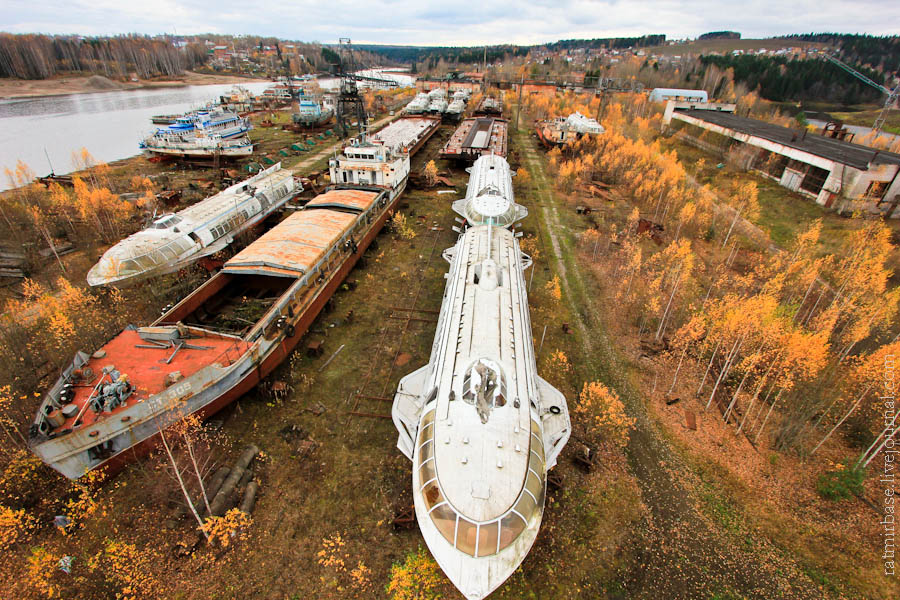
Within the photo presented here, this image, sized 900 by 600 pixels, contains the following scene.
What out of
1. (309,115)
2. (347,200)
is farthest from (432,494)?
(309,115)

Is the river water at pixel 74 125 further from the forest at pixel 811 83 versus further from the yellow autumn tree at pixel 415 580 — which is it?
the forest at pixel 811 83

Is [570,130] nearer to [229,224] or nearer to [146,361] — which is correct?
[229,224]

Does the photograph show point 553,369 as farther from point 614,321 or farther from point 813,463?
point 813,463

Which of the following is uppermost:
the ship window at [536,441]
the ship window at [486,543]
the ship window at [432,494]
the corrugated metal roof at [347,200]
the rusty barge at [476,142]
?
the rusty barge at [476,142]

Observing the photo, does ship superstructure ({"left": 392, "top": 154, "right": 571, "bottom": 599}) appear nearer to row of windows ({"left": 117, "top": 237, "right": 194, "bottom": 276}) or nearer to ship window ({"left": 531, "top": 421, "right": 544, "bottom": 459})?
ship window ({"left": 531, "top": 421, "right": 544, "bottom": 459})

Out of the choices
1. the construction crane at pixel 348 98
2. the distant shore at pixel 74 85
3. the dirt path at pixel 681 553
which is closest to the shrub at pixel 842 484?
the dirt path at pixel 681 553

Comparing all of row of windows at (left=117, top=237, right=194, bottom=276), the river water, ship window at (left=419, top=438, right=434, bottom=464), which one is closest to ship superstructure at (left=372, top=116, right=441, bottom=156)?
row of windows at (left=117, top=237, right=194, bottom=276)

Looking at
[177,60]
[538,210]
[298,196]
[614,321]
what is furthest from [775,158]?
[177,60]

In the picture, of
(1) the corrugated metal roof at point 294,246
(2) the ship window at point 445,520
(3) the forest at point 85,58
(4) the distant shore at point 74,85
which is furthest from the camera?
(3) the forest at point 85,58
